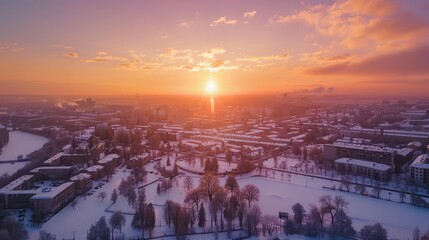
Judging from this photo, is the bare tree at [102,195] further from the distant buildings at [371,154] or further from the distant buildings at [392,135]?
the distant buildings at [392,135]

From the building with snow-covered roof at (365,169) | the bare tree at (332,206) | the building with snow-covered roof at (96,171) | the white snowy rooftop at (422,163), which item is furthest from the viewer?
the building with snow-covered roof at (96,171)

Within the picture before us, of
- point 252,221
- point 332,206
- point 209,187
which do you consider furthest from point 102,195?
point 332,206

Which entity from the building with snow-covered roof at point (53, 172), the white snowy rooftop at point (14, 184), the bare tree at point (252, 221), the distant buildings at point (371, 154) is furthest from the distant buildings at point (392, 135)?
the white snowy rooftop at point (14, 184)

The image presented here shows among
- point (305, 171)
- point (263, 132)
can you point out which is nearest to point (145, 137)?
point (263, 132)

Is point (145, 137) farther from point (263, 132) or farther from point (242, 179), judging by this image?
point (242, 179)

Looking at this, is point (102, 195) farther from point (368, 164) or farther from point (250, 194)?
point (368, 164)

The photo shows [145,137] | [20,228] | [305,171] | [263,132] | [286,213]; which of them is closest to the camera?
[20,228]
